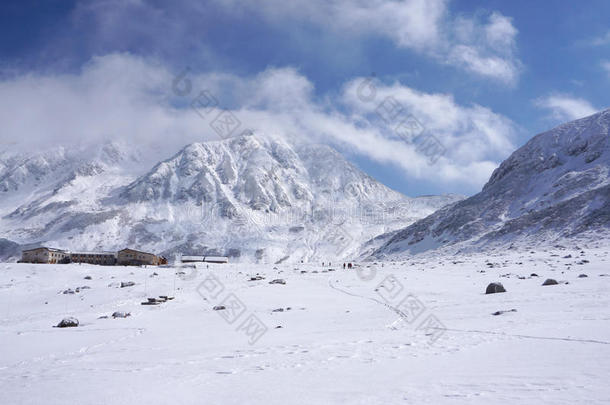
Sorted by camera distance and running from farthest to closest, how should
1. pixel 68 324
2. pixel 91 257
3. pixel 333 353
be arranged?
pixel 91 257, pixel 68 324, pixel 333 353

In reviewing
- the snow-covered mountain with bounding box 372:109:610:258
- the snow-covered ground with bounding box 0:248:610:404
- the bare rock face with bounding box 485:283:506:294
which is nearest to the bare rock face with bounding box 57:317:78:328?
the snow-covered ground with bounding box 0:248:610:404

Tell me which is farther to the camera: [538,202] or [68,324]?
[538,202]

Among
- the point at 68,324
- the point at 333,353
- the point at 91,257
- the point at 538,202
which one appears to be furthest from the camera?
the point at 538,202

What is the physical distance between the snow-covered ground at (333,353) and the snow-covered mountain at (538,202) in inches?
2886

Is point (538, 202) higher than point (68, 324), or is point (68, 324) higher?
point (538, 202)

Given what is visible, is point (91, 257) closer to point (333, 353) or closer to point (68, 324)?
point (68, 324)

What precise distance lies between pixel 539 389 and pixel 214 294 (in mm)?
30325

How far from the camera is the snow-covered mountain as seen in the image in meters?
90.4

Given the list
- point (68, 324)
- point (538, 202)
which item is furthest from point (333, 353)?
point (538, 202)

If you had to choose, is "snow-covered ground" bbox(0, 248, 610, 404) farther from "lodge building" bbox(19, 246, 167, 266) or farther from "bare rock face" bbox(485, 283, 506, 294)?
"lodge building" bbox(19, 246, 167, 266)

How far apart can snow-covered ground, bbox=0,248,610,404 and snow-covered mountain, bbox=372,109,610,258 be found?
73.3 metres

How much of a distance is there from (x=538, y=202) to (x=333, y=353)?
117 meters

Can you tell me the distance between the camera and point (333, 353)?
12.3m

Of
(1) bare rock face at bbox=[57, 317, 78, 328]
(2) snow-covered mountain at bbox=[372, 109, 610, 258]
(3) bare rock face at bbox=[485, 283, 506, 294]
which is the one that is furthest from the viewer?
(2) snow-covered mountain at bbox=[372, 109, 610, 258]
